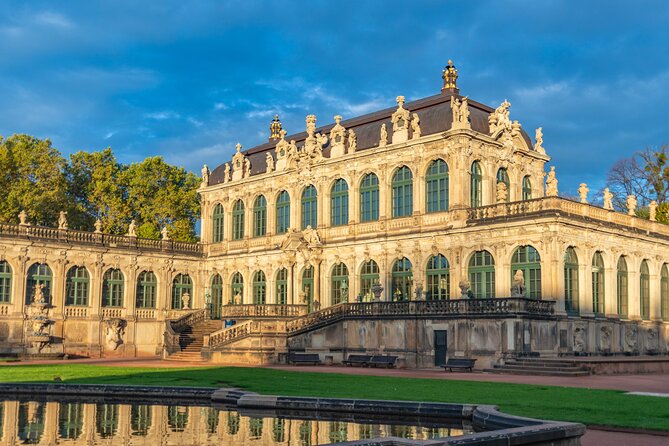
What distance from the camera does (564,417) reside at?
14695 mm

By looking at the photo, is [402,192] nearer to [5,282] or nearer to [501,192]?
[501,192]

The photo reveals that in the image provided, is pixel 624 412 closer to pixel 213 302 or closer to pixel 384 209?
pixel 384 209

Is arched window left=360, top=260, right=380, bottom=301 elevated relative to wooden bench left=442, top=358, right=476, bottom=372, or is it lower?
elevated

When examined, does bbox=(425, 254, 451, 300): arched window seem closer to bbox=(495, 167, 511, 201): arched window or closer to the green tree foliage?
bbox=(495, 167, 511, 201): arched window

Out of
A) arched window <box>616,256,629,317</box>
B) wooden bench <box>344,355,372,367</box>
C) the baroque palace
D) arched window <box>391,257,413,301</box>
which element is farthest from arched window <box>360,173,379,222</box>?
arched window <box>616,256,629,317</box>

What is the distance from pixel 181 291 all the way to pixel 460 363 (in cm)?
2640

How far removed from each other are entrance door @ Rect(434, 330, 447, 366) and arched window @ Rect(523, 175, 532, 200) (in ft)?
41.4

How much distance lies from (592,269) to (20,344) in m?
30.5

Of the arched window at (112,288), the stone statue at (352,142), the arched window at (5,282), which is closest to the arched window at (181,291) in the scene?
the arched window at (112,288)

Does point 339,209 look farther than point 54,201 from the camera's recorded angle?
No

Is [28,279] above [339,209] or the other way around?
the other way around

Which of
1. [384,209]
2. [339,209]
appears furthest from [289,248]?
[384,209]

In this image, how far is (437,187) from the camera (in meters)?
40.5

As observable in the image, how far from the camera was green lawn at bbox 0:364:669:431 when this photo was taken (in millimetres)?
15363
